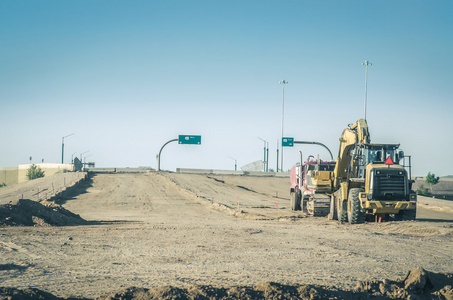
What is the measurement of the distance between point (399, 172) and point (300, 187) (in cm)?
1088

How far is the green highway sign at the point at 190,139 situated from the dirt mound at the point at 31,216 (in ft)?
174

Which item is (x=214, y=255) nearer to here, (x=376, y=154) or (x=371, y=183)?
(x=371, y=183)

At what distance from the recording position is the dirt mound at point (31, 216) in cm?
1933

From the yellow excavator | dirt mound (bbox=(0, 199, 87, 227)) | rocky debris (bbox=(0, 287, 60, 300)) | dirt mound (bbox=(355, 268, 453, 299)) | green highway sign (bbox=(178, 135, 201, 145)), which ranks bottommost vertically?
dirt mound (bbox=(0, 199, 87, 227))

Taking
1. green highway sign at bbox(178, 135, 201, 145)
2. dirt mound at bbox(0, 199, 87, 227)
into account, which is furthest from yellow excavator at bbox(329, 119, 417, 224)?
green highway sign at bbox(178, 135, 201, 145)

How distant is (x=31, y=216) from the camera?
2027 centimetres

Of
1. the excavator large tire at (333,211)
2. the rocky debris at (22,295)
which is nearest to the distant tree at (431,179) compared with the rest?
the excavator large tire at (333,211)

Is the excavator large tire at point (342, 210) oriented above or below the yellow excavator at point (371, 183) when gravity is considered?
below

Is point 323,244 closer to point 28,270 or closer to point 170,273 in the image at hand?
point 170,273

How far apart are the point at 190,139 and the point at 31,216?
55455 millimetres

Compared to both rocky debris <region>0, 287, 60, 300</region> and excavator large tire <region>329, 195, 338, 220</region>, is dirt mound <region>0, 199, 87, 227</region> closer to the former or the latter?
rocky debris <region>0, 287, 60, 300</region>

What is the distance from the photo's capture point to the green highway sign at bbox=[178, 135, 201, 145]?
247 ft

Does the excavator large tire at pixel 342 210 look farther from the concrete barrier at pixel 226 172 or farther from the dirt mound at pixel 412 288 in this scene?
the concrete barrier at pixel 226 172

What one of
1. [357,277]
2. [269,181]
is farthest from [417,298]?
[269,181]
